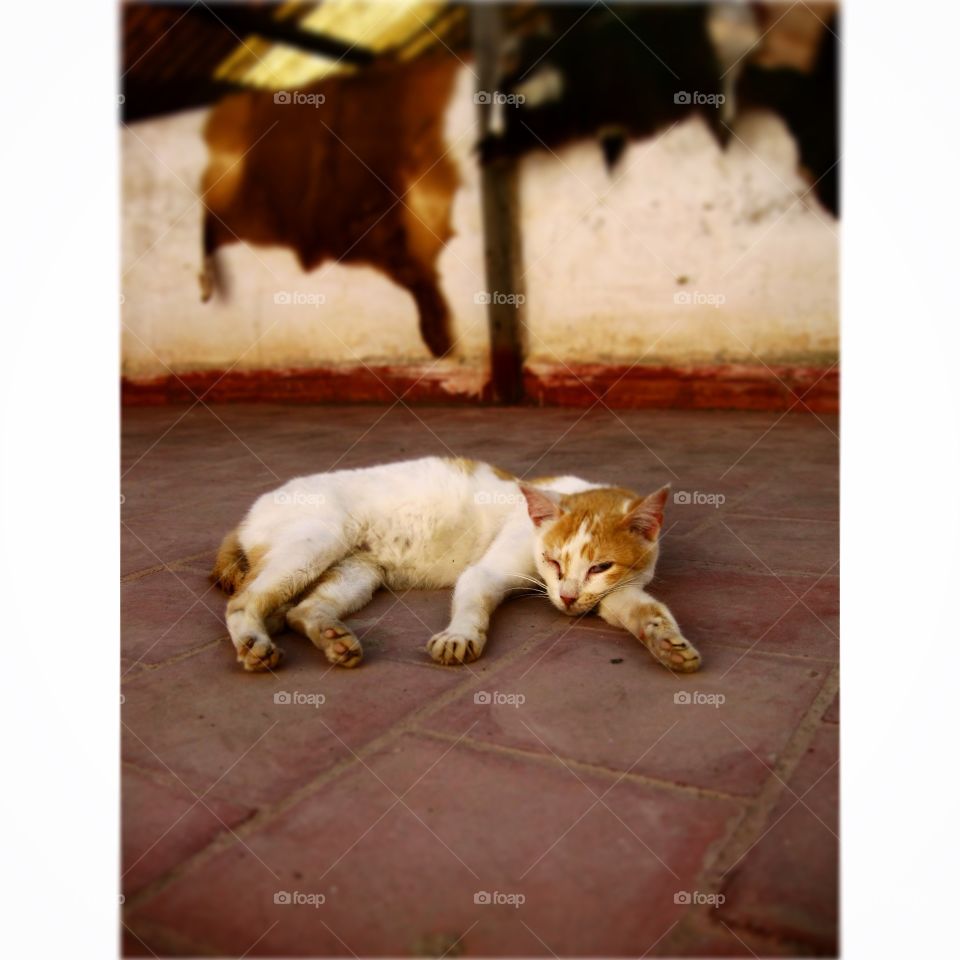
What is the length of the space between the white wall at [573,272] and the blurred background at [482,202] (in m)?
0.02

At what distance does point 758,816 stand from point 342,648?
1165 mm

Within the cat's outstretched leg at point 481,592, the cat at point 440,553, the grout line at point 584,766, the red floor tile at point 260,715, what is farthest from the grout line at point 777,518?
the grout line at point 584,766

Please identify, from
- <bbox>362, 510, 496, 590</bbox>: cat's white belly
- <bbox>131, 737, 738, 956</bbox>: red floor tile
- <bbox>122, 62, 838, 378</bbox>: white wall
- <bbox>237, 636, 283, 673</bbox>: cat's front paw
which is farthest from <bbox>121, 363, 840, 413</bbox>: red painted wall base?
<bbox>131, 737, 738, 956</bbox>: red floor tile

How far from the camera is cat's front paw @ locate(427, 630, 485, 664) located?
8.23 feet

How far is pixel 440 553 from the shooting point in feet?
10.9

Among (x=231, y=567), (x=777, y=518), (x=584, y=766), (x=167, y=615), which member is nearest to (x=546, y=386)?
(x=777, y=518)

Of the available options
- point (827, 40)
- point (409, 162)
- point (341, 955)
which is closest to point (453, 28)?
point (409, 162)

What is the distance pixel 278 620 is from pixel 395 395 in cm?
522

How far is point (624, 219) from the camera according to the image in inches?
290

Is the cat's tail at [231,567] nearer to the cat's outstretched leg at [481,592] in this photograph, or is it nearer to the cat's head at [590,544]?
the cat's outstretched leg at [481,592]

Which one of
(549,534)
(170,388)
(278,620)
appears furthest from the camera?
(170,388)

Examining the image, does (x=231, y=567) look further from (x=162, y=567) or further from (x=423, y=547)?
(x=423, y=547)

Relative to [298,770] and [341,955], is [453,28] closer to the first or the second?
[298,770]

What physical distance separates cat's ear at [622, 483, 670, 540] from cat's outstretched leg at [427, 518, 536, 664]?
0.38 meters
